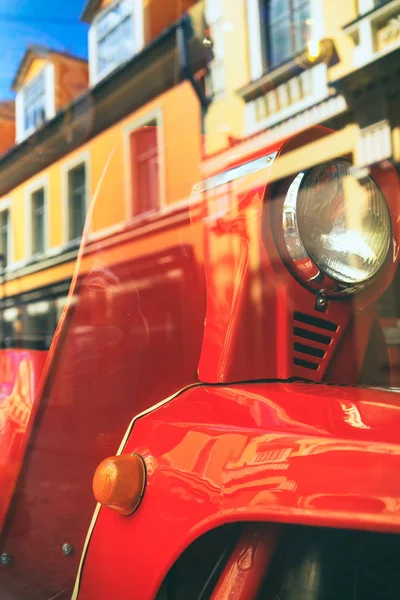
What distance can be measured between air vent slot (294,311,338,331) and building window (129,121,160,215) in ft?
1.05

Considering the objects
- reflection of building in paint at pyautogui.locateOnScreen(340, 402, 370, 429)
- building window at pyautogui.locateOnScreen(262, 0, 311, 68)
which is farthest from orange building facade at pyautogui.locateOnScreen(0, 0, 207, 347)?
reflection of building in paint at pyautogui.locateOnScreen(340, 402, 370, 429)

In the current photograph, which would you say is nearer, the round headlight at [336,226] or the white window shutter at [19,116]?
the round headlight at [336,226]

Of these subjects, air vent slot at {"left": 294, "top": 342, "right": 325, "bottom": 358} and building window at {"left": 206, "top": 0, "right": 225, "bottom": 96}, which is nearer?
air vent slot at {"left": 294, "top": 342, "right": 325, "bottom": 358}

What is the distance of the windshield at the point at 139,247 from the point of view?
0.93 meters

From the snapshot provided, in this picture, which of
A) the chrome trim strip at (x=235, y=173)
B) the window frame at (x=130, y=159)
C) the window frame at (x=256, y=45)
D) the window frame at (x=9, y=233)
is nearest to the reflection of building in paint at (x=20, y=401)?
the window frame at (x=9, y=233)

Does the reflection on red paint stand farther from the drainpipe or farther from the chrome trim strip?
the drainpipe

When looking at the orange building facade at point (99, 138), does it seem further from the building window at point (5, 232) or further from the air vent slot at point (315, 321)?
the air vent slot at point (315, 321)

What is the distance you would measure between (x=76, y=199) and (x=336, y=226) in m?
0.47

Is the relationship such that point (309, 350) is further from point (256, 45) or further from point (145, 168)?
point (256, 45)

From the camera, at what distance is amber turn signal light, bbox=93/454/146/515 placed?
30.9 inches

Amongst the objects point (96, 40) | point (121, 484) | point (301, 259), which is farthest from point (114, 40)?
point (121, 484)

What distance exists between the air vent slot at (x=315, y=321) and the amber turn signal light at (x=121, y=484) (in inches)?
14.2

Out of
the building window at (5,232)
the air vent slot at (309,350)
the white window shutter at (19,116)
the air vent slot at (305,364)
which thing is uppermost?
the white window shutter at (19,116)

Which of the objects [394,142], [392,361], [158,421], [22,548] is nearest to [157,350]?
[158,421]
